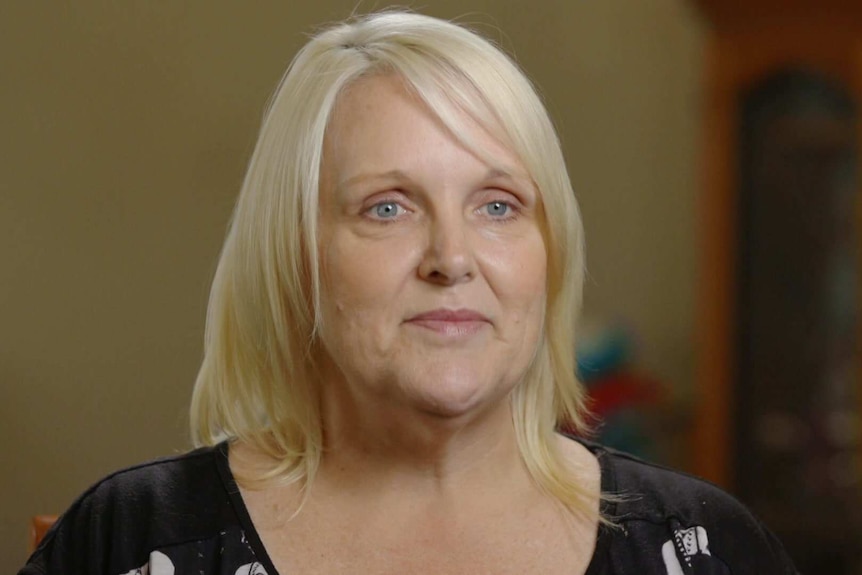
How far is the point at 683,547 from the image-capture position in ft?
4.86

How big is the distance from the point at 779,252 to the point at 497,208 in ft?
10.5

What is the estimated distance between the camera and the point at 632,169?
4.87 m

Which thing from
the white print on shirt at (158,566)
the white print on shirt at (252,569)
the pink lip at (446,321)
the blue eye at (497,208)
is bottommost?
the white print on shirt at (252,569)

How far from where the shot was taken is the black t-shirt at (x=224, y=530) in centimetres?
144

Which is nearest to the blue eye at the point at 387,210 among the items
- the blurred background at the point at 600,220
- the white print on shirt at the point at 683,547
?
the white print on shirt at the point at 683,547

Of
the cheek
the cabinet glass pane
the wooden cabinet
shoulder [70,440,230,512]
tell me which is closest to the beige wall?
the wooden cabinet

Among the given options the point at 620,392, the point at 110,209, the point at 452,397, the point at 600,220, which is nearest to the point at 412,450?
the point at 452,397

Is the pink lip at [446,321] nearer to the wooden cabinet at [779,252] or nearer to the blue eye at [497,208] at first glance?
the blue eye at [497,208]

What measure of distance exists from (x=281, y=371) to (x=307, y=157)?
0.26 metres

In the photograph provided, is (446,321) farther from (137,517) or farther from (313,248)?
(137,517)

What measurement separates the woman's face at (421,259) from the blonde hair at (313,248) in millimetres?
25

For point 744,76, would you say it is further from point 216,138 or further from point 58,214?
point 58,214

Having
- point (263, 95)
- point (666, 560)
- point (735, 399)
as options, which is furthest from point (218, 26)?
point (666, 560)

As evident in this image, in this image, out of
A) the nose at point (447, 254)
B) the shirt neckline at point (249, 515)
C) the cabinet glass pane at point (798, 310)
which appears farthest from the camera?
the cabinet glass pane at point (798, 310)
